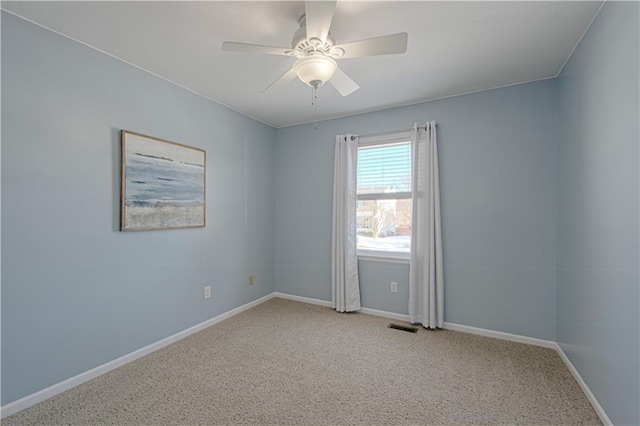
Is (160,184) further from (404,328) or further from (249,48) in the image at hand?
(404,328)

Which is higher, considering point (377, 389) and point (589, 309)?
point (589, 309)

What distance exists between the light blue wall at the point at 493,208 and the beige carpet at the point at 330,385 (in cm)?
35

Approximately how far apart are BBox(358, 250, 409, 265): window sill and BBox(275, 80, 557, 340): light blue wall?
0.18ft

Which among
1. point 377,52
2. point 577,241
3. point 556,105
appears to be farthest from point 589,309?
point 377,52

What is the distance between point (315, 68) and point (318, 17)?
1.06 ft

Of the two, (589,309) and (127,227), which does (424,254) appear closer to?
(589,309)

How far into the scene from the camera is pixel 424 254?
119 inches

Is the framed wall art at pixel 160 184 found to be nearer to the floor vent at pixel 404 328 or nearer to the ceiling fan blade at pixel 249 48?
the ceiling fan blade at pixel 249 48

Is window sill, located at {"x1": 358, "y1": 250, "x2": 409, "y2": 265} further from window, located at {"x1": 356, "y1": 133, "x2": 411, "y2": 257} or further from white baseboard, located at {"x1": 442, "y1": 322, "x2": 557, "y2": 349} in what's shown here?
white baseboard, located at {"x1": 442, "y1": 322, "x2": 557, "y2": 349}

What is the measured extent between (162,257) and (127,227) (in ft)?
1.44

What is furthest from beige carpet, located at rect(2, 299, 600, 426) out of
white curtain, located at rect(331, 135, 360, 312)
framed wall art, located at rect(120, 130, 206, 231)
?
framed wall art, located at rect(120, 130, 206, 231)

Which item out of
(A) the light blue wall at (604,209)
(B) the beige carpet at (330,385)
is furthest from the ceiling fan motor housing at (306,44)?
(B) the beige carpet at (330,385)

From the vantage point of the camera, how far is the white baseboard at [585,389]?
1.64m

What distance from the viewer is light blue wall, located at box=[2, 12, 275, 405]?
1.73 m
